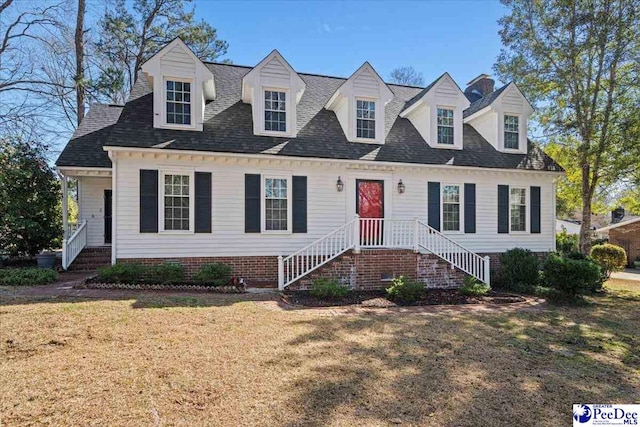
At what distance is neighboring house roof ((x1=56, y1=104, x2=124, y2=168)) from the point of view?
11656 millimetres

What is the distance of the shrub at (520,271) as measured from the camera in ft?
37.3

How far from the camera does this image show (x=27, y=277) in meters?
9.42

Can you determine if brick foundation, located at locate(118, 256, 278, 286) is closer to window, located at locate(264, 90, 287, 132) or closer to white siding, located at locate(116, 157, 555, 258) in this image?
white siding, located at locate(116, 157, 555, 258)

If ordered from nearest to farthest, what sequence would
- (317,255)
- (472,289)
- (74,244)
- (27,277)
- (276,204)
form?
1. (27,277)
2. (472,289)
3. (317,255)
4. (276,204)
5. (74,244)

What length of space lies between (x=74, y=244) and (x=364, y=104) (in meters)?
10.6

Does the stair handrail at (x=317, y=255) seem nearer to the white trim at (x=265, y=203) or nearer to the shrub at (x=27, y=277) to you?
the white trim at (x=265, y=203)

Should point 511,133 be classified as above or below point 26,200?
above

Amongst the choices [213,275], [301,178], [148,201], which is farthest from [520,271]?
[148,201]

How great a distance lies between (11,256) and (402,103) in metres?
15.5

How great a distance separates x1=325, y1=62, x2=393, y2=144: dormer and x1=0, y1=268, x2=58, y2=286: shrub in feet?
31.3

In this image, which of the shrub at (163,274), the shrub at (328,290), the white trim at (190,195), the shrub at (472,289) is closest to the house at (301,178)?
the white trim at (190,195)

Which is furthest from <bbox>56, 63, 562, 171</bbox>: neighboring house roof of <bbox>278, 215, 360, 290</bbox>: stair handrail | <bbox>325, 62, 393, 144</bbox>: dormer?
<bbox>278, 215, 360, 290</bbox>: stair handrail

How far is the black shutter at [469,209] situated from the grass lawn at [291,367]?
5.41m

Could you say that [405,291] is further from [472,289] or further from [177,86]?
[177,86]
